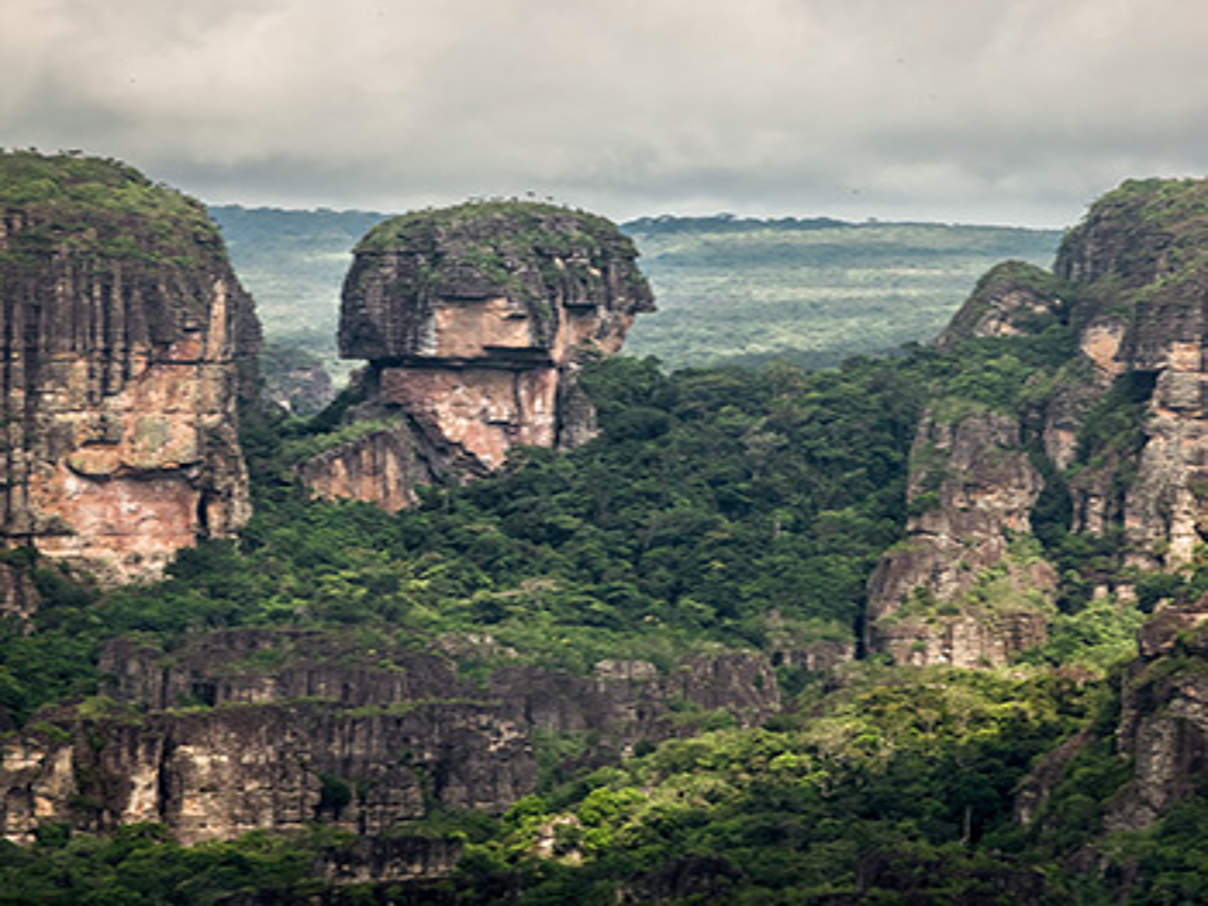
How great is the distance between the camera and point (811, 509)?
11100cm

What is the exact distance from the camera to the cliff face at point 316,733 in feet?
273

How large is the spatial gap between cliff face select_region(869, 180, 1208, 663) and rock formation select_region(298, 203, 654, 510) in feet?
39.0

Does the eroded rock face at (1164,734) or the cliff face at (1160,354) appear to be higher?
the cliff face at (1160,354)

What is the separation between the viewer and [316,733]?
3378 inches

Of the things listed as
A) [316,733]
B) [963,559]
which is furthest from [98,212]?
[963,559]

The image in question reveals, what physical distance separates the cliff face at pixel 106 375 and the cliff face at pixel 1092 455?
19.3m

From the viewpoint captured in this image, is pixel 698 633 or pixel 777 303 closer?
pixel 698 633

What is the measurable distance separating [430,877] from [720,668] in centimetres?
2107

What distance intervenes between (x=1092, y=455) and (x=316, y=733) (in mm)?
30769

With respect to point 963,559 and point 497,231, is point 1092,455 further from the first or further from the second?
point 497,231

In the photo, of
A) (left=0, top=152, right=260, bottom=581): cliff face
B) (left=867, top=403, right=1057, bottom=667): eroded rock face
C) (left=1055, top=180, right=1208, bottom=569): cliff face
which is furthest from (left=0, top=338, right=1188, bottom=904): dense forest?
(left=1055, top=180, right=1208, bottom=569): cliff face

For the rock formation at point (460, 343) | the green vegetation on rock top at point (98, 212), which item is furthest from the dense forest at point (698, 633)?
the green vegetation on rock top at point (98, 212)

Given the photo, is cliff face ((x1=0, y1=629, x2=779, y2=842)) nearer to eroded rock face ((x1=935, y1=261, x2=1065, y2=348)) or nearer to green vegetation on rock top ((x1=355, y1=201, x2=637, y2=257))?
green vegetation on rock top ((x1=355, y1=201, x2=637, y2=257))

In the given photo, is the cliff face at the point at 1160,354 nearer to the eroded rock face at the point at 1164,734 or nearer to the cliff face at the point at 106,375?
the cliff face at the point at 106,375
